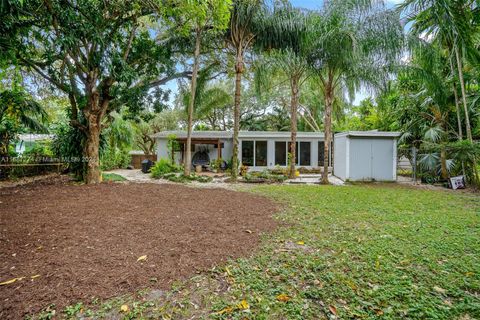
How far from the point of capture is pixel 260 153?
1541 centimetres

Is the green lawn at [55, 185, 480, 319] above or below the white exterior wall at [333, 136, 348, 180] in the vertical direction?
below

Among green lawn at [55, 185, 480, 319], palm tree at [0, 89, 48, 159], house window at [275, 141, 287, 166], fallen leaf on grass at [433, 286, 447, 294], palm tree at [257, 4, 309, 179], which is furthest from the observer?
house window at [275, 141, 287, 166]

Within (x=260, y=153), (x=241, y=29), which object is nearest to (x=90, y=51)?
(x=241, y=29)

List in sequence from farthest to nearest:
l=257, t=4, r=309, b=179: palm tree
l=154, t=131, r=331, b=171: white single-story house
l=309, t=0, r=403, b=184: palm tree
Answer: l=154, t=131, r=331, b=171: white single-story house → l=257, t=4, r=309, b=179: palm tree → l=309, t=0, r=403, b=184: palm tree

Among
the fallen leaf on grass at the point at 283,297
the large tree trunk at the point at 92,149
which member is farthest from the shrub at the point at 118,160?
the fallen leaf on grass at the point at 283,297

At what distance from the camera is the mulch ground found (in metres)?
2.28

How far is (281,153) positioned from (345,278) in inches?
517

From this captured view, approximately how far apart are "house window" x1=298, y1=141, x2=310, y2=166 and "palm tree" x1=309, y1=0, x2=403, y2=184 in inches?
267

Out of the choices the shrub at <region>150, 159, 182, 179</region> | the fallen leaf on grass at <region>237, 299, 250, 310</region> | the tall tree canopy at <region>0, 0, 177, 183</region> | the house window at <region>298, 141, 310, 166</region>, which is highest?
the tall tree canopy at <region>0, 0, 177, 183</region>

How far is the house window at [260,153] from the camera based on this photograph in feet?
50.5

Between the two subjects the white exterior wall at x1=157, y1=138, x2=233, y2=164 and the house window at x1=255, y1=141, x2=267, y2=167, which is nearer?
the house window at x1=255, y1=141, x2=267, y2=167

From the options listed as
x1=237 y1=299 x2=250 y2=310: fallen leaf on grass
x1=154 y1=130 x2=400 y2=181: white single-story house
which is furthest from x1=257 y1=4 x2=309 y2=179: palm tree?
x1=237 y1=299 x2=250 y2=310: fallen leaf on grass

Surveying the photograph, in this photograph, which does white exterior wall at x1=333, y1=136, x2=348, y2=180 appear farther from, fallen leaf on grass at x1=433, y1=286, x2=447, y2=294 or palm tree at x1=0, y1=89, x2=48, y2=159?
palm tree at x1=0, y1=89, x2=48, y2=159

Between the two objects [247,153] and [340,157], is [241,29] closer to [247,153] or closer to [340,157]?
[340,157]
